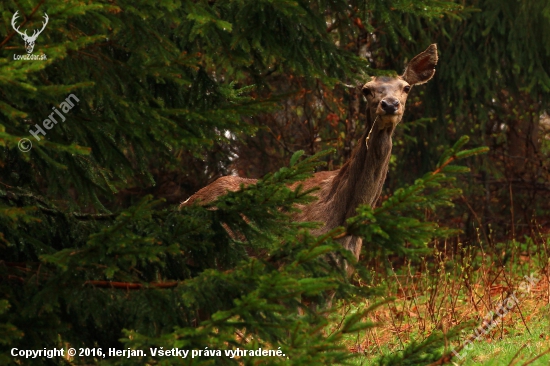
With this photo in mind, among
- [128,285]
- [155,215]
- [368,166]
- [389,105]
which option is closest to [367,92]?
[389,105]

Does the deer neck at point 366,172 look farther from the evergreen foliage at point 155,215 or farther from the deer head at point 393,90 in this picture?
the evergreen foliage at point 155,215

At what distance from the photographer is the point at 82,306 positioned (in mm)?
3881

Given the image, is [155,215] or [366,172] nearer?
[155,215]

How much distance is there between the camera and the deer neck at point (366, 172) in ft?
24.1

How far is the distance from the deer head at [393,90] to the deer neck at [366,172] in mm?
99

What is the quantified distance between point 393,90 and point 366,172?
747 millimetres

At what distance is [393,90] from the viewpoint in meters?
7.42

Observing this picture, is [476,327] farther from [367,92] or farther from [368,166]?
[367,92]

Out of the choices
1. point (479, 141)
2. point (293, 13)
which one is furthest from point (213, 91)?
point (479, 141)

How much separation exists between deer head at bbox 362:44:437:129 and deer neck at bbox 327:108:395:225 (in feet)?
0.32

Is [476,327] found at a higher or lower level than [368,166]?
lower

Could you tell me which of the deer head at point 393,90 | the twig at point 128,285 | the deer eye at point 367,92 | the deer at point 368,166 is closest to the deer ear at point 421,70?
the deer head at point 393,90

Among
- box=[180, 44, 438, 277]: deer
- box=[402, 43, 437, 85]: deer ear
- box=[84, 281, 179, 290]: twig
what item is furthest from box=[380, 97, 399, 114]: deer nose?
box=[84, 281, 179, 290]: twig

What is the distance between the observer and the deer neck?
7348 mm
